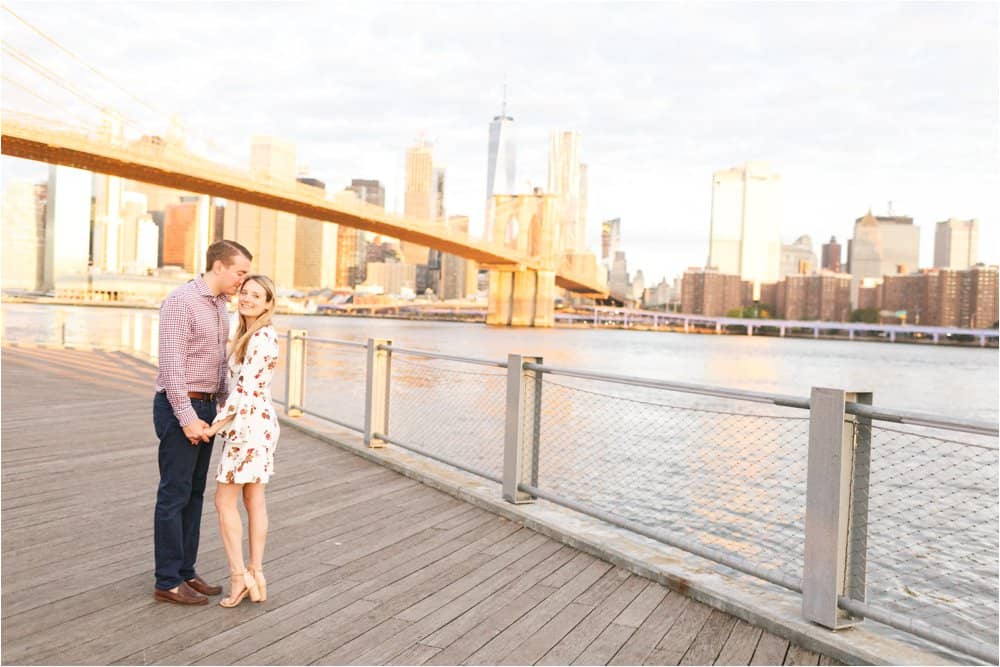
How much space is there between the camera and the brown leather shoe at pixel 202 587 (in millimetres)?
2852

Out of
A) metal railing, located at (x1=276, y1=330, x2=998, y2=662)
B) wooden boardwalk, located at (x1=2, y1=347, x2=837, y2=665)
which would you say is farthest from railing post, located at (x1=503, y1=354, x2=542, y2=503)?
wooden boardwalk, located at (x1=2, y1=347, x2=837, y2=665)

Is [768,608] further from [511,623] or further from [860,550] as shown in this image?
[511,623]

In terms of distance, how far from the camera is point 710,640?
105 inches

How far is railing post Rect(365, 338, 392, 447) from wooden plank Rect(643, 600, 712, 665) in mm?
3246

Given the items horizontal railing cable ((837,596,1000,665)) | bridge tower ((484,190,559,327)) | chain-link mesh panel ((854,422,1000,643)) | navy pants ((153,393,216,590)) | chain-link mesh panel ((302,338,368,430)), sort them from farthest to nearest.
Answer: bridge tower ((484,190,559,327)) → chain-link mesh panel ((302,338,368,430)) → chain-link mesh panel ((854,422,1000,643)) → navy pants ((153,393,216,590)) → horizontal railing cable ((837,596,1000,665))

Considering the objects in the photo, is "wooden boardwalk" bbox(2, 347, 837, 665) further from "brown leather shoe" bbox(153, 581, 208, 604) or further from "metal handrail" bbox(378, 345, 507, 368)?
"metal handrail" bbox(378, 345, 507, 368)

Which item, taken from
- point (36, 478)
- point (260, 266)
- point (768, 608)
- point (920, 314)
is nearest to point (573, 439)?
point (36, 478)

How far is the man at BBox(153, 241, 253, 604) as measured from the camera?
266cm

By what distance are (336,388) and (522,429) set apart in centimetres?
1315

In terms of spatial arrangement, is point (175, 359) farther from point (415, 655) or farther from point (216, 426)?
point (415, 655)

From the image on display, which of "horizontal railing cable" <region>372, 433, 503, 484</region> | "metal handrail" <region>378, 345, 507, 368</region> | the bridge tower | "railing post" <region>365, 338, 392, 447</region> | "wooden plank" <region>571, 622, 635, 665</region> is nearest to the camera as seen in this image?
"wooden plank" <region>571, 622, 635, 665</region>

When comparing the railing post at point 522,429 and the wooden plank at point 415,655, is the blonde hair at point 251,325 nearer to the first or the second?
the wooden plank at point 415,655

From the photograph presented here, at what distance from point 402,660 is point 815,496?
1422mm

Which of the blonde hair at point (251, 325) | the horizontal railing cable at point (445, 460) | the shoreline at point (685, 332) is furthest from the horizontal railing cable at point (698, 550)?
the shoreline at point (685, 332)
